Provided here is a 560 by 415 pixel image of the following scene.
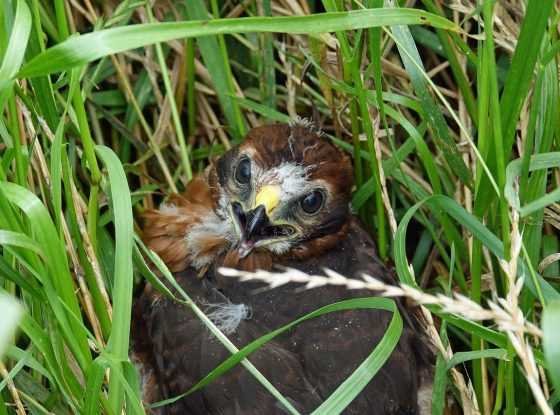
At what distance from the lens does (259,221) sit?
9.62ft

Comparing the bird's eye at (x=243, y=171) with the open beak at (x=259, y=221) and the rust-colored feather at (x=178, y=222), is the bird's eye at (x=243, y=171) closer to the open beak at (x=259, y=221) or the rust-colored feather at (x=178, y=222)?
the open beak at (x=259, y=221)

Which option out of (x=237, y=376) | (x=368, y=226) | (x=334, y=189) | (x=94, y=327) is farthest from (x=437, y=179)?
(x=94, y=327)

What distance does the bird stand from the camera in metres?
2.75

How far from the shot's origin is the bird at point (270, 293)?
2.75 m

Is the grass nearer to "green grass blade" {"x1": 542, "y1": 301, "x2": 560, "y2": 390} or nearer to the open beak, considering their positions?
"green grass blade" {"x1": 542, "y1": 301, "x2": 560, "y2": 390}

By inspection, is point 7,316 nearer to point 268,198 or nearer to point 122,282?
point 122,282

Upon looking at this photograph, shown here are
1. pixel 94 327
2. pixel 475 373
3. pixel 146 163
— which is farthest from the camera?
pixel 146 163

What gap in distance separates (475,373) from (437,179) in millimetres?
588

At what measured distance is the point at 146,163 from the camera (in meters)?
3.79

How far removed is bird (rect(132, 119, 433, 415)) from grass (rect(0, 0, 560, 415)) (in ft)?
0.46

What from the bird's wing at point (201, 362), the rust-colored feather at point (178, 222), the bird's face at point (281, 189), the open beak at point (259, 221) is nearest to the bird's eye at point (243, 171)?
the bird's face at point (281, 189)

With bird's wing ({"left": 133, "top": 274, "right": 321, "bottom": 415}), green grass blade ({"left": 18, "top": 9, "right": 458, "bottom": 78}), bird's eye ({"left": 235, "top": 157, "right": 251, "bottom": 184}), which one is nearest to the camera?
green grass blade ({"left": 18, "top": 9, "right": 458, "bottom": 78})

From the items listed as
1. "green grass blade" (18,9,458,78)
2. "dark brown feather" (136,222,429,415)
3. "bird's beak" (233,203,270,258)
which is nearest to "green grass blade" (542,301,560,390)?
"green grass blade" (18,9,458,78)

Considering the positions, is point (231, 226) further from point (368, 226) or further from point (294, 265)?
point (368, 226)
